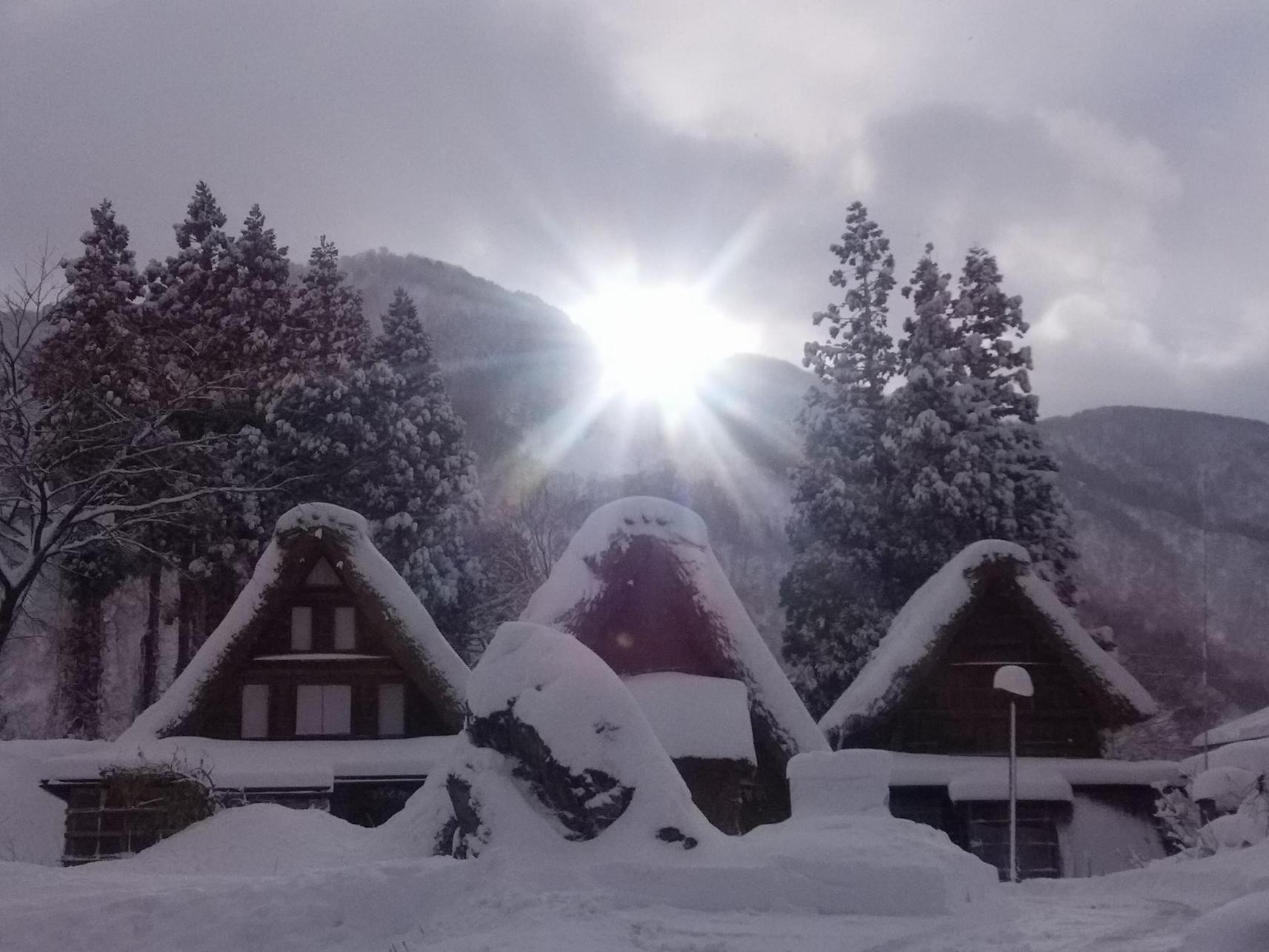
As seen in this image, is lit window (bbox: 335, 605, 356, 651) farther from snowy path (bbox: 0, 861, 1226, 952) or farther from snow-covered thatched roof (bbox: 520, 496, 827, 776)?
snowy path (bbox: 0, 861, 1226, 952)

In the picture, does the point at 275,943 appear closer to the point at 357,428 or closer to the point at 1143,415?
the point at 357,428

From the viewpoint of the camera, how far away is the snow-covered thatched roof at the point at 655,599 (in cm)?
1731

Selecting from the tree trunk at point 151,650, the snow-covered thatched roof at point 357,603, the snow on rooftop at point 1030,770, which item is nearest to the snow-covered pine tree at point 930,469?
the snow on rooftop at point 1030,770

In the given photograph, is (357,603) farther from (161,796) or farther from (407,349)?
(407,349)

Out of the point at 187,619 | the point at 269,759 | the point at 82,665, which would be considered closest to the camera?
the point at 269,759

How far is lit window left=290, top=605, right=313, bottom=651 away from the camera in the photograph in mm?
20766

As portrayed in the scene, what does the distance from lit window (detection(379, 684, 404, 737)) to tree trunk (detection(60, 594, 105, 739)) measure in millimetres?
14923

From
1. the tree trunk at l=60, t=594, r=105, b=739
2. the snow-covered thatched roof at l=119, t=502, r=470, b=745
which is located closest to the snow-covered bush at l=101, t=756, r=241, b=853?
the snow-covered thatched roof at l=119, t=502, r=470, b=745

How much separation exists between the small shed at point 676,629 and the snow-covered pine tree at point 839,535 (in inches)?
405

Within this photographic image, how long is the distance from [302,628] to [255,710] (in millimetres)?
1712

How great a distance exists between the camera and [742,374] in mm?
58375

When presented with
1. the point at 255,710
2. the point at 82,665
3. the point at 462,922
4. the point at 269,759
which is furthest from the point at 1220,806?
the point at 82,665

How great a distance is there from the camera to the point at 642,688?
55.1 ft

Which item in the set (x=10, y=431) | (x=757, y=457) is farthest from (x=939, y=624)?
(x=757, y=457)
